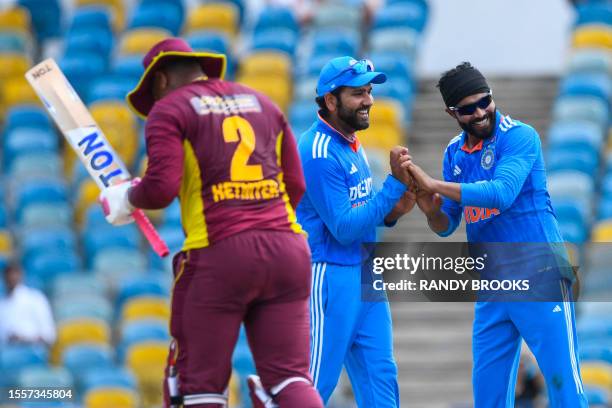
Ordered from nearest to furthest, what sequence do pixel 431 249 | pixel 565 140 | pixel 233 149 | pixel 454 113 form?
1. pixel 233 149
2. pixel 454 113
3. pixel 431 249
4. pixel 565 140

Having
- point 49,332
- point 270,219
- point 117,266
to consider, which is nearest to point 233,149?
point 270,219

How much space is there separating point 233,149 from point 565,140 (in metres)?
9.81

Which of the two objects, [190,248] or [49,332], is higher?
[49,332]

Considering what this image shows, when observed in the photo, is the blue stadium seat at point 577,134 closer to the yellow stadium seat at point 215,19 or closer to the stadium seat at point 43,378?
the yellow stadium seat at point 215,19

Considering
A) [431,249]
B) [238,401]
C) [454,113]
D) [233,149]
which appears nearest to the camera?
[233,149]

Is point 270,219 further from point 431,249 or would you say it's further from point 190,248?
point 431,249

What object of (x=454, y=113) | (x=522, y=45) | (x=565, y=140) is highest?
(x=522, y=45)

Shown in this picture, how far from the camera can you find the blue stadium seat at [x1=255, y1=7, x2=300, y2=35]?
1992cm

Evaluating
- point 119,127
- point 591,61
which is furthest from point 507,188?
point 119,127

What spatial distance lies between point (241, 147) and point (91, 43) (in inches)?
543

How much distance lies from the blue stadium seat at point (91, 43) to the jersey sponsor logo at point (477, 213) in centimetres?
1270

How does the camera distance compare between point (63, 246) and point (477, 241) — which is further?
point (63, 246)

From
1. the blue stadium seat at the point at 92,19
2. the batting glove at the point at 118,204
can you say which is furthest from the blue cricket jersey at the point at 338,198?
the blue stadium seat at the point at 92,19

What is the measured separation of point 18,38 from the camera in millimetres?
20109
